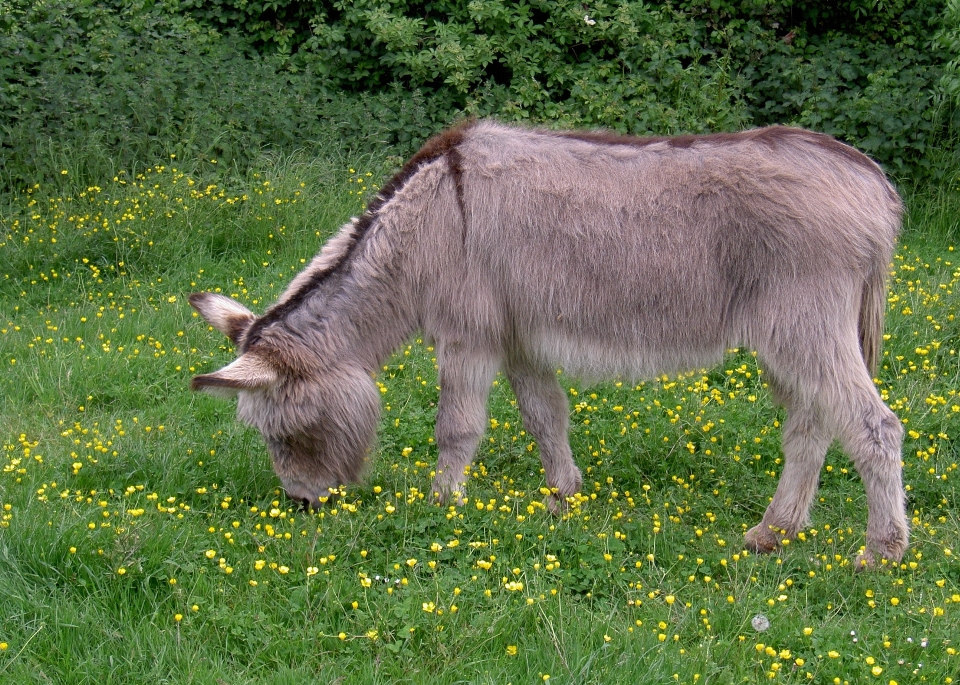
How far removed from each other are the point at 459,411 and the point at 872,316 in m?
1.81

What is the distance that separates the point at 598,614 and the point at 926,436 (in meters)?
2.52

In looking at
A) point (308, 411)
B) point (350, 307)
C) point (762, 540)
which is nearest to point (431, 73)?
point (350, 307)

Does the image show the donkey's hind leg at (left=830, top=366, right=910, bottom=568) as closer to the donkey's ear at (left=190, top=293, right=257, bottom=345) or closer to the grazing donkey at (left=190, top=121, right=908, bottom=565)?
the grazing donkey at (left=190, top=121, right=908, bottom=565)

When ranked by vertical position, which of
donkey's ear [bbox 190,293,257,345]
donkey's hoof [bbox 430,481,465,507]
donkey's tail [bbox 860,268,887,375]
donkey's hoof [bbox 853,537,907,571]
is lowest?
donkey's hoof [bbox 853,537,907,571]

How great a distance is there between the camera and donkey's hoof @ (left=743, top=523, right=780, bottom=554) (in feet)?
14.3

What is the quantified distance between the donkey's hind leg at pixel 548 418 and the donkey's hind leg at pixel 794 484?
0.87 meters

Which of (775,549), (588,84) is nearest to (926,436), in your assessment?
(775,549)

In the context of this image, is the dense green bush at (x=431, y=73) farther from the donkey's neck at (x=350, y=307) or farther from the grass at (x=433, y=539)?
the donkey's neck at (x=350, y=307)

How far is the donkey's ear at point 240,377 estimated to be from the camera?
3.78 meters

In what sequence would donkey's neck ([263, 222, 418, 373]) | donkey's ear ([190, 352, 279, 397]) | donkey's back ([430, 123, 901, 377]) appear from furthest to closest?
donkey's neck ([263, 222, 418, 373]) → donkey's back ([430, 123, 901, 377]) → donkey's ear ([190, 352, 279, 397])

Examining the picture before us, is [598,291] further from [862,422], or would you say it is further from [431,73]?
[431,73]

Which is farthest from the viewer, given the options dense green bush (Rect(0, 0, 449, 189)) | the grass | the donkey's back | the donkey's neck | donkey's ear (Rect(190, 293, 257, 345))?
dense green bush (Rect(0, 0, 449, 189))

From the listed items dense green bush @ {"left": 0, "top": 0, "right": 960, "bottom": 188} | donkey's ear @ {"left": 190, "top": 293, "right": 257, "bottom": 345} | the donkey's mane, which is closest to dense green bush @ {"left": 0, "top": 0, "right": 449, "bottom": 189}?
dense green bush @ {"left": 0, "top": 0, "right": 960, "bottom": 188}

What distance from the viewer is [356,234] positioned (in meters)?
4.40
